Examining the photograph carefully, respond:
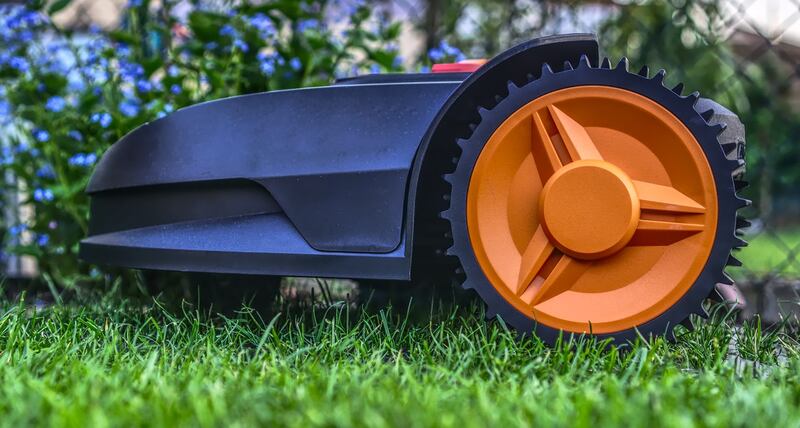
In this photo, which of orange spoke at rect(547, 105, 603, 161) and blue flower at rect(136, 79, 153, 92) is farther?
blue flower at rect(136, 79, 153, 92)

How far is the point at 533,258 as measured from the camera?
145 centimetres

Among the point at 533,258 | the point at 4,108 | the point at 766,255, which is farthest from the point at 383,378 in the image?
the point at 766,255

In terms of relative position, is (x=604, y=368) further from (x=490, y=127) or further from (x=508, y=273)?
(x=490, y=127)

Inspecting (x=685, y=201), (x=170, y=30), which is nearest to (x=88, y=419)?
(x=685, y=201)

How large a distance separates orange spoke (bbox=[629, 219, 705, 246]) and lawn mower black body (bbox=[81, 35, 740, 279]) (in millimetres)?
363

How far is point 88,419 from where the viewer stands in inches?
37.7

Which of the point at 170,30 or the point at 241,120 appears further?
the point at 170,30

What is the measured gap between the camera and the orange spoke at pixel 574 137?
4.72 ft

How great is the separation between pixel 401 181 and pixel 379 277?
0.64 feet

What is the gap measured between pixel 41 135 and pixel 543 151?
1638mm

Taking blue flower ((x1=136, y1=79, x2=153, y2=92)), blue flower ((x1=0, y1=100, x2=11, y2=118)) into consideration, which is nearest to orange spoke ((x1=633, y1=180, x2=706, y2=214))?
blue flower ((x1=136, y1=79, x2=153, y2=92))

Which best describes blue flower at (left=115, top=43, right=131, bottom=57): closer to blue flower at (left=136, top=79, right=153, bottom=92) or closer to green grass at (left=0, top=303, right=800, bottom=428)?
blue flower at (left=136, top=79, right=153, bottom=92)

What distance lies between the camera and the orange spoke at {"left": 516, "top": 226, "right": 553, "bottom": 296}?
4.75ft

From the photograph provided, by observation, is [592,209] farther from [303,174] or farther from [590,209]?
[303,174]
